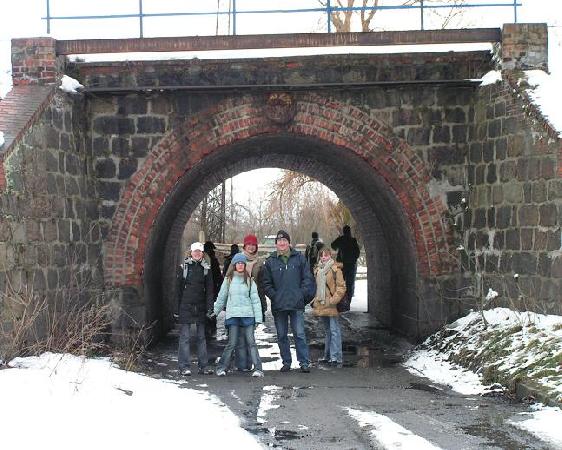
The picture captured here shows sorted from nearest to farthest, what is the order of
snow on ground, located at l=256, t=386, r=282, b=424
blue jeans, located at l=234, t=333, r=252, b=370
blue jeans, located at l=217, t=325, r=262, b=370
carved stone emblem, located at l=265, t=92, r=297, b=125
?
snow on ground, located at l=256, t=386, r=282, b=424 → blue jeans, located at l=217, t=325, r=262, b=370 → blue jeans, located at l=234, t=333, r=252, b=370 → carved stone emblem, located at l=265, t=92, r=297, b=125

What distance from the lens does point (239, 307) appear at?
10367 mm

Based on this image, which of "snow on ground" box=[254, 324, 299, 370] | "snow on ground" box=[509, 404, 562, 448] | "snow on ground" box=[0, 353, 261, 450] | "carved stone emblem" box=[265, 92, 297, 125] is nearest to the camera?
"snow on ground" box=[0, 353, 261, 450]

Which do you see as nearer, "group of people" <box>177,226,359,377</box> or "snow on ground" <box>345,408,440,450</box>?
"snow on ground" <box>345,408,440,450</box>

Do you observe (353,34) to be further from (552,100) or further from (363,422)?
(363,422)

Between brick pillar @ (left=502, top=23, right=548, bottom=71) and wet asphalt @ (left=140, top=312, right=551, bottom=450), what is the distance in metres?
4.57

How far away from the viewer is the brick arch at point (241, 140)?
1221 centimetres

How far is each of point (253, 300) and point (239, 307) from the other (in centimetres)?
21

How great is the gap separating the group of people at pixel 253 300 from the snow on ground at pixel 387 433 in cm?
279

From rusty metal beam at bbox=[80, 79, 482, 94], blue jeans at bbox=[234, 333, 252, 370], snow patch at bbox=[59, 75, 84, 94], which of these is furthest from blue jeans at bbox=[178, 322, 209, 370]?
Answer: snow patch at bbox=[59, 75, 84, 94]

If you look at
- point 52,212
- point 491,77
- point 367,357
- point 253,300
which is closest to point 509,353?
point 367,357

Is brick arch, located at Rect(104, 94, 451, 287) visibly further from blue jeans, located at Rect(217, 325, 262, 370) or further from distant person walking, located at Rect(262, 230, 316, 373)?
blue jeans, located at Rect(217, 325, 262, 370)

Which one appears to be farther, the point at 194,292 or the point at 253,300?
the point at 194,292

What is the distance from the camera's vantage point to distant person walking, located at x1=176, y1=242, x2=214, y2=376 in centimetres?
1052

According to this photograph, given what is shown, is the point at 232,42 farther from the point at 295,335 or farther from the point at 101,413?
the point at 101,413
